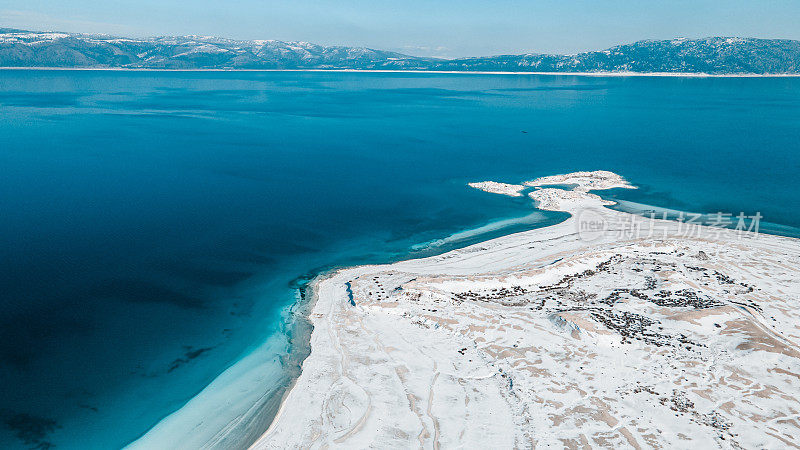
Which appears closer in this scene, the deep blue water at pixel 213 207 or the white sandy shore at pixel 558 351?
the white sandy shore at pixel 558 351

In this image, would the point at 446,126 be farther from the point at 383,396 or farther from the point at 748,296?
the point at 383,396

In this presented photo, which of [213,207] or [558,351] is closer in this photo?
[558,351]

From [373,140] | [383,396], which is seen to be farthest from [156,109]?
[383,396]

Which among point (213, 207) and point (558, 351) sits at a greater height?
point (213, 207)
